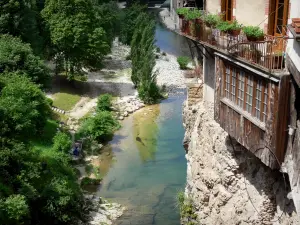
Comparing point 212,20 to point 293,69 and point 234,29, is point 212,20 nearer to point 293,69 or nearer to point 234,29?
point 234,29

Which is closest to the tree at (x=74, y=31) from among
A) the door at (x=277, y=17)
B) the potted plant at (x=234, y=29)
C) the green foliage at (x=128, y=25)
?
the green foliage at (x=128, y=25)

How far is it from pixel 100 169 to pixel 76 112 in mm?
9824

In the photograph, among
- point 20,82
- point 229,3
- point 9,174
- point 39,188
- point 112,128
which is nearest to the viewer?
point 229,3

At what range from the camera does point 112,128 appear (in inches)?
1511

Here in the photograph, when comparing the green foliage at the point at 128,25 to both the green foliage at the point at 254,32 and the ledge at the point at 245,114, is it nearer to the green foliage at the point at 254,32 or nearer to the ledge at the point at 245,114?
the ledge at the point at 245,114

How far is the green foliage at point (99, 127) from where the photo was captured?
3644cm

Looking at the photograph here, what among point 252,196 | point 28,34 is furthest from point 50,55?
point 252,196

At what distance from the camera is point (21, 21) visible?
4006 centimetres

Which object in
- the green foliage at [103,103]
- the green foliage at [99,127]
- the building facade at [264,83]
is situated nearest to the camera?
the building facade at [264,83]

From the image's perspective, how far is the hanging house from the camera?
13.6m

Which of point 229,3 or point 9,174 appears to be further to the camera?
point 9,174

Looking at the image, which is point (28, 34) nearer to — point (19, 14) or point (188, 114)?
point (19, 14)

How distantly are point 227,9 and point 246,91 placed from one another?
469cm

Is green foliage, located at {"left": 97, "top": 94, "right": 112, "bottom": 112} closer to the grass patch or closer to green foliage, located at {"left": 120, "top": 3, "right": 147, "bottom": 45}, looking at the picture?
the grass patch
